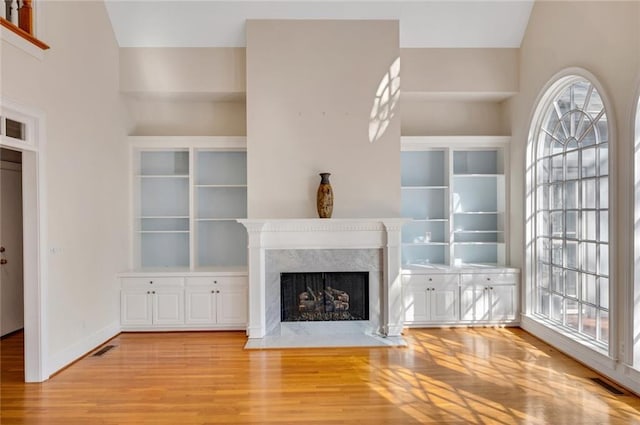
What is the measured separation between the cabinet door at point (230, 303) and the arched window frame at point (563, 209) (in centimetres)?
357

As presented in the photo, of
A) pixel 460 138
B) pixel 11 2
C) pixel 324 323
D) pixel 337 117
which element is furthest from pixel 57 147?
pixel 460 138

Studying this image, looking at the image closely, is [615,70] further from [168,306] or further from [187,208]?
[168,306]

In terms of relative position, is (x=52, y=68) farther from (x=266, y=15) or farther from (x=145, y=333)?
(x=145, y=333)

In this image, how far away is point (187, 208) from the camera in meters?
5.98

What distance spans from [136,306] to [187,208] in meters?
1.49

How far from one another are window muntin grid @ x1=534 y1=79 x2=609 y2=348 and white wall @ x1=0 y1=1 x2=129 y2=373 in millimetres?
5208

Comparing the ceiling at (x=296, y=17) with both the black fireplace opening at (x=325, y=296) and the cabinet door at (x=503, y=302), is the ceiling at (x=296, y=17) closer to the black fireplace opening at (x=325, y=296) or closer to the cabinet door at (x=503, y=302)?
the black fireplace opening at (x=325, y=296)

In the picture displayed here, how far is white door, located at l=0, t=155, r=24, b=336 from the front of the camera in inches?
203

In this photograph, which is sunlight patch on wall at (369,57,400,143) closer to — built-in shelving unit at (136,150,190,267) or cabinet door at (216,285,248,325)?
cabinet door at (216,285,248,325)

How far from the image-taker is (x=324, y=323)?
16.8 feet

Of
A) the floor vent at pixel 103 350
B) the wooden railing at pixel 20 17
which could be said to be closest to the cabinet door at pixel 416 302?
the floor vent at pixel 103 350

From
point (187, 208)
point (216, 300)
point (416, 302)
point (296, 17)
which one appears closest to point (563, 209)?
point (416, 302)

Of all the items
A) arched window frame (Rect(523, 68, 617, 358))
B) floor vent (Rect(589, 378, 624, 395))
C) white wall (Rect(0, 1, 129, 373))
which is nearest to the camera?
floor vent (Rect(589, 378, 624, 395))

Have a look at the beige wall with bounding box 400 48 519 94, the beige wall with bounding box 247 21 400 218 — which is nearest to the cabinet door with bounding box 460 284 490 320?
the beige wall with bounding box 247 21 400 218
